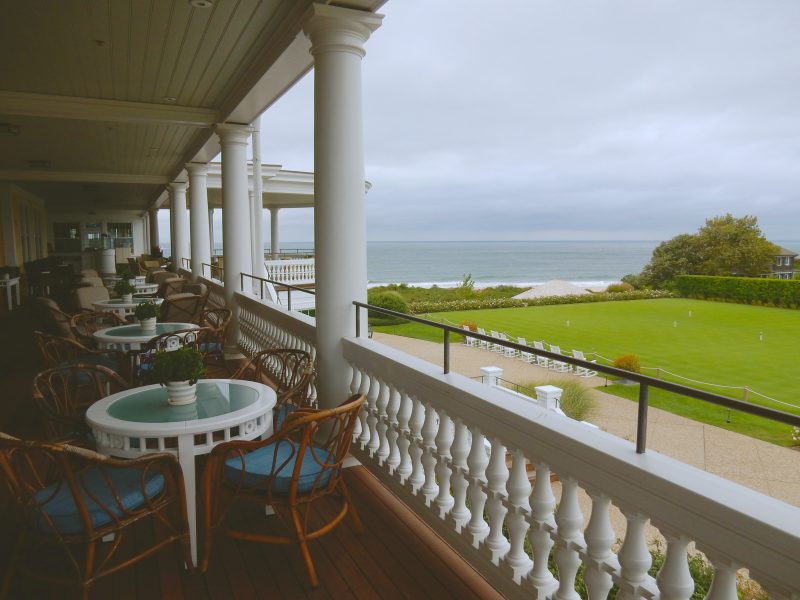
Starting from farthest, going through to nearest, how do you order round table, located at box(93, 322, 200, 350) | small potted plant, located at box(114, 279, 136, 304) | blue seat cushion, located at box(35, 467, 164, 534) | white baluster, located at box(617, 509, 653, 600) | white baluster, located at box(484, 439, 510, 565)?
small potted plant, located at box(114, 279, 136, 304), round table, located at box(93, 322, 200, 350), white baluster, located at box(484, 439, 510, 565), blue seat cushion, located at box(35, 467, 164, 534), white baluster, located at box(617, 509, 653, 600)

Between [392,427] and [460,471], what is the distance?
1.94ft

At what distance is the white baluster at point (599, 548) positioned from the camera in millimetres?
1515

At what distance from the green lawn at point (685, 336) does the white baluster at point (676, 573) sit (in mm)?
17279

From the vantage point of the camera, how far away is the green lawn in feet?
77.2

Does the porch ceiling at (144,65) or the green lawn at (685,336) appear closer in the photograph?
the porch ceiling at (144,65)

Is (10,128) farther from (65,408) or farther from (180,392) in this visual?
(180,392)

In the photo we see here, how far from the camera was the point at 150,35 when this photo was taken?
3.82 meters

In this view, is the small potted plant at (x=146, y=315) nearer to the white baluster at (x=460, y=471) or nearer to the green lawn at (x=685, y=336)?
the white baluster at (x=460, y=471)

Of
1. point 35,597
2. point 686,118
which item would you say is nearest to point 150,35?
point 35,597

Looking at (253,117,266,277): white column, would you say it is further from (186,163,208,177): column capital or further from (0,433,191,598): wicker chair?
(0,433,191,598): wicker chair

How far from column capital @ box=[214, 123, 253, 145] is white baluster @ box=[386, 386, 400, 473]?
4322 mm

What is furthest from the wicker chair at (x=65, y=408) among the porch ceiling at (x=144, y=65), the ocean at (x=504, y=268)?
the ocean at (x=504, y=268)

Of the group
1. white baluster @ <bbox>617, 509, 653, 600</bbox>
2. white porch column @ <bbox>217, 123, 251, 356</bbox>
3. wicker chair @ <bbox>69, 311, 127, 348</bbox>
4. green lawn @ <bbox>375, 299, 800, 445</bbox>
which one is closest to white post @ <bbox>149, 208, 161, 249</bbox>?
green lawn @ <bbox>375, 299, 800, 445</bbox>

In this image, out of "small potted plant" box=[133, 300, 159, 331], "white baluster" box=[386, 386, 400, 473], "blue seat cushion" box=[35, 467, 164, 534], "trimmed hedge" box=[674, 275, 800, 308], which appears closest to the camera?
"blue seat cushion" box=[35, 467, 164, 534]
